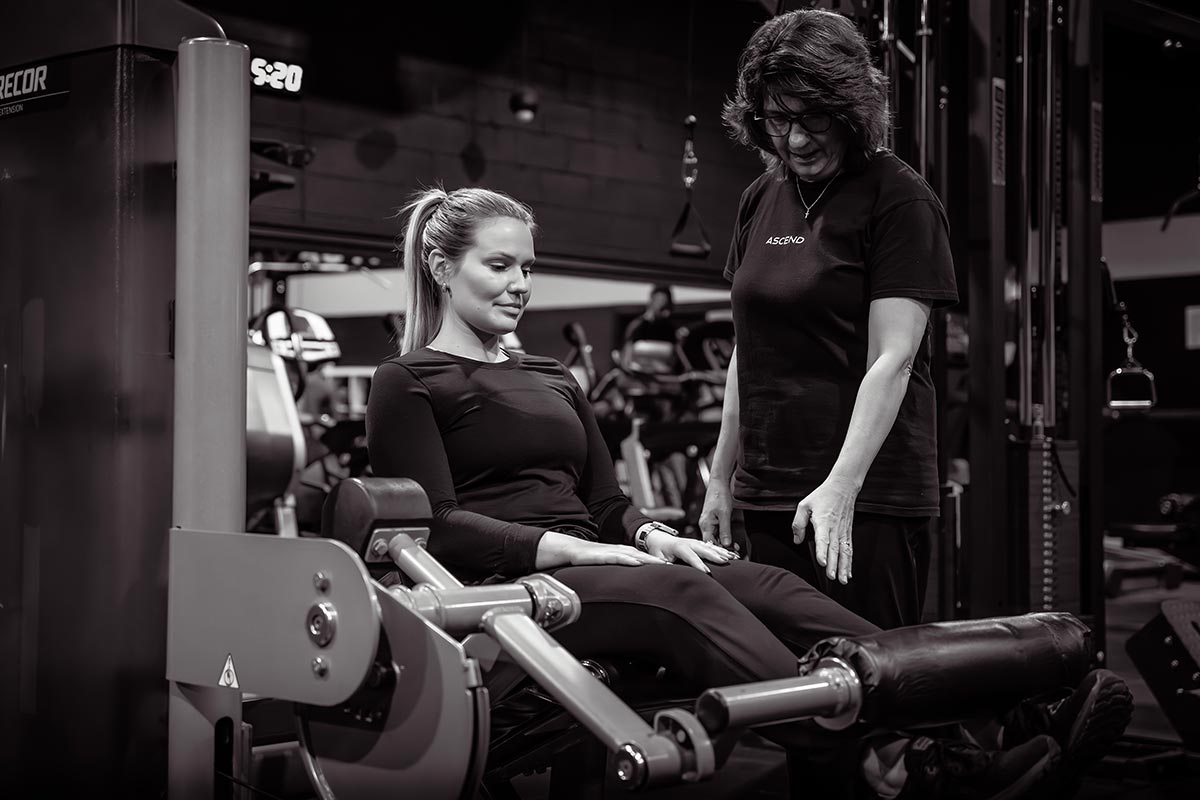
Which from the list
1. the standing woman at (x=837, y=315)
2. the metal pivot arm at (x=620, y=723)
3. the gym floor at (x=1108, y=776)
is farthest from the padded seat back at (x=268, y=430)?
the metal pivot arm at (x=620, y=723)

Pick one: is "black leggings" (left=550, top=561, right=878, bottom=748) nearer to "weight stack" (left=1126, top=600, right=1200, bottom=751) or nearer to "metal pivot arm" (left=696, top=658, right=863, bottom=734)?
"metal pivot arm" (left=696, top=658, right=863, bottom=734)

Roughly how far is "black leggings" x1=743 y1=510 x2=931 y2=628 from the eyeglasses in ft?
2.05

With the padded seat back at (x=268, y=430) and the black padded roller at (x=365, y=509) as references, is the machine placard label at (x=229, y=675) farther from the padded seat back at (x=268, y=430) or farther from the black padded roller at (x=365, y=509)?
the padded seat back at (x=268, y=430)

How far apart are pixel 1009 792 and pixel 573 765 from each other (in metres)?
0.67

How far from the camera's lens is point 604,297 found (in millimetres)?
12805

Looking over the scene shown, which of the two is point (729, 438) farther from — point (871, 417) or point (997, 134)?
point (997, 134)

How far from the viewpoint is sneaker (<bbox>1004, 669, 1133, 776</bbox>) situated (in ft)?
5.65

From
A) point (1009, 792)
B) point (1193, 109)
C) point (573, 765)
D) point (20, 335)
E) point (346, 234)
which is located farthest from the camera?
point (1193, 109)

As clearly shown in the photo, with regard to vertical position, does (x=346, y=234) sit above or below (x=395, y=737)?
above

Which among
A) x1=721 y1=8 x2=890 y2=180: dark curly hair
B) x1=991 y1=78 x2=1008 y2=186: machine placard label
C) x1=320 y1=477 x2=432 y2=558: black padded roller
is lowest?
Answer: x1=320 y1=477 x2=432 y2=558: black padded roller

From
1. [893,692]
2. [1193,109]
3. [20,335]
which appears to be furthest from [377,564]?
[1193,109]

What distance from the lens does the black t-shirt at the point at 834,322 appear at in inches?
82.4

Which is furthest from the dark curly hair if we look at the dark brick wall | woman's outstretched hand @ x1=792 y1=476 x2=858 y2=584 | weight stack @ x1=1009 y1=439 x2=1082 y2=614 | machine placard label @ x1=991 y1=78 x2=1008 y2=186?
the dark brick wall

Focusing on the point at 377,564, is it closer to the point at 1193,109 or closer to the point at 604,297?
the point at 1193,109
